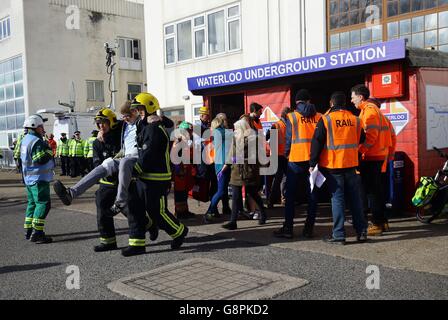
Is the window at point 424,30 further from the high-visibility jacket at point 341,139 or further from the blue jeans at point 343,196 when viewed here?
the blue jeans at point 343,196

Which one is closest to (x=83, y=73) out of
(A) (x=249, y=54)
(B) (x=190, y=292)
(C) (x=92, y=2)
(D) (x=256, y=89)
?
(C) (x=92, y=2)

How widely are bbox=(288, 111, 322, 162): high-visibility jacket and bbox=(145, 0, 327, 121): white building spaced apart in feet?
26.4

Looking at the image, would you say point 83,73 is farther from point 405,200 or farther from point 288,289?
point 288,289

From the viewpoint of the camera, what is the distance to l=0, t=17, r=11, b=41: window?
30491mm

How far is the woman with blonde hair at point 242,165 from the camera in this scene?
7254 mm

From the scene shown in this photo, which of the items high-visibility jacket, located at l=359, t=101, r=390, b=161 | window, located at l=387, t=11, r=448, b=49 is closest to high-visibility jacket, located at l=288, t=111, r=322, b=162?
high-visibility jacket, located at l=359, t=101, r=390, b=161

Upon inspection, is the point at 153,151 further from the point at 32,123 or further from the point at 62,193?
the point at 32,123

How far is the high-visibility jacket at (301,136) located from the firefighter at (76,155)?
46.0 ft

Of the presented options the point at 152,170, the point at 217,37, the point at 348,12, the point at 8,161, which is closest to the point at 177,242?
the point at 152,170

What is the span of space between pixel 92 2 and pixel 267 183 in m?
26.3

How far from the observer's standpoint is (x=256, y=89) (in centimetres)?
997

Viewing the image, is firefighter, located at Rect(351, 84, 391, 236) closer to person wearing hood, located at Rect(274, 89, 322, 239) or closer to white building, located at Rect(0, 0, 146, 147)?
person wearing hood, located at Rect(274, 89, 322, 239)
